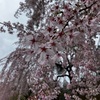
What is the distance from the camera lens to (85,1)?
9.28 feet

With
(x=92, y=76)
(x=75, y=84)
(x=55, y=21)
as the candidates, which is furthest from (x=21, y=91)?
(x=75, y=84)

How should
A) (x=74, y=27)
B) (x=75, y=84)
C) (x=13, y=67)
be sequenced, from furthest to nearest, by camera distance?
(x=75, y=84) < (x=74, y=27) < (x=13, y=67)

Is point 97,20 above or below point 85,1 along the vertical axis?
below

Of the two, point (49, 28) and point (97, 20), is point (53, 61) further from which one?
point (97, 20)

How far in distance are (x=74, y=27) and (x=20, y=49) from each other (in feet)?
1.45

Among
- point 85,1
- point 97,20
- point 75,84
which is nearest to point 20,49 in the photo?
point 97,20

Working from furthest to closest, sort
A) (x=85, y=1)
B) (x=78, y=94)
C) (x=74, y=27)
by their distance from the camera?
(x=78, y=94)
(x=85, y=1)
(x=74, y=27)

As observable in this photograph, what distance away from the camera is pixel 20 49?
207 cm

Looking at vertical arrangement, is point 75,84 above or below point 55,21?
above

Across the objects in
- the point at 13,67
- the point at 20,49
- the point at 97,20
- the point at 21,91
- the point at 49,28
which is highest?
the point at 97,20

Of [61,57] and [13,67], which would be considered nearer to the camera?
[13,67]

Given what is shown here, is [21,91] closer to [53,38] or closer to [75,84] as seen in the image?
[53,38]

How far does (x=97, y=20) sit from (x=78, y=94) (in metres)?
6.68

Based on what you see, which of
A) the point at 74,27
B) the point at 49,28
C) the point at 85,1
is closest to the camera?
the point at 49,28
